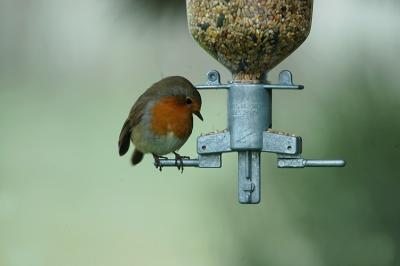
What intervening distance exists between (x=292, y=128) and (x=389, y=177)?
1.80 feet

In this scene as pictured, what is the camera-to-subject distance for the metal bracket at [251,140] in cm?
491

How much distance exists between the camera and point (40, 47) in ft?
28.1

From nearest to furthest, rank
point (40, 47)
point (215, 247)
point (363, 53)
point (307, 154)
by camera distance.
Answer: point (307, 154) → point (363, 53) → point (215, 247) → point (40, 47)

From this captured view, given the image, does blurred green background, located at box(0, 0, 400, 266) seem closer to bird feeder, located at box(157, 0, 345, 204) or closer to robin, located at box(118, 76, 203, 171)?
robin, located at box(118, 76, 203, 171)

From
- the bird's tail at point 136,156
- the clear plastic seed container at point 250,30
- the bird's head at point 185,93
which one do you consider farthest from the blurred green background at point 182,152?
the clear plastic seed container at point 250,30

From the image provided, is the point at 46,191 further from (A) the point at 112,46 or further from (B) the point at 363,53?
(B) the point at 363,53

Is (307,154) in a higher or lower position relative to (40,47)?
lower

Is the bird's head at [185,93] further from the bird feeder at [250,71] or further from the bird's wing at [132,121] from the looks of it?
the bird feeder at [250,71]

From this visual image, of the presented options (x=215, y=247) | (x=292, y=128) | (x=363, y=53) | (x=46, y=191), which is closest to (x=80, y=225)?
(x=46, y=191)

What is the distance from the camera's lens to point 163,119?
18.7ft

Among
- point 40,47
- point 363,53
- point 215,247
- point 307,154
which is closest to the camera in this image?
point 307,154

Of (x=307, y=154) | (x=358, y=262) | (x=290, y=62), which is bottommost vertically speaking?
(x=358, y=262)

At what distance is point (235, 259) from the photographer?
25.1 ft

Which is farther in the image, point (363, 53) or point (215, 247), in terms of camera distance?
point (215, 247)
